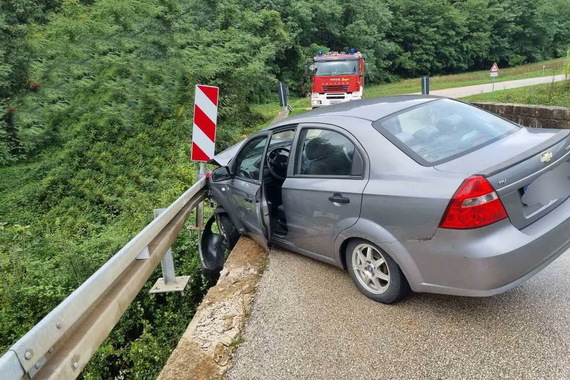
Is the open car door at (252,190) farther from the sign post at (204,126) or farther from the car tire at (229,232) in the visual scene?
the sign post at (204,126)

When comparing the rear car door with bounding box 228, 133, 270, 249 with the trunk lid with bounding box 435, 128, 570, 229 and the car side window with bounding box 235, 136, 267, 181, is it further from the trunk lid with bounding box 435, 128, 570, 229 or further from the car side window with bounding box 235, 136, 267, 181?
the trunk lid with bounding box 435, 128, 570, 229

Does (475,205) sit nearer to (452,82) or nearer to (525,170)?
(525,170)

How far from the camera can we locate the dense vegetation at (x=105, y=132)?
4367 mm

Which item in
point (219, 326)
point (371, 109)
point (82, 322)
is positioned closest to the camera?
point (82, 322)

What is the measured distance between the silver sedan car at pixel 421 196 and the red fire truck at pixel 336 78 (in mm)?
16437

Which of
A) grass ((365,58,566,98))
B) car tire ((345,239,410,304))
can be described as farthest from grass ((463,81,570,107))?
grass ((365,58,566,98))

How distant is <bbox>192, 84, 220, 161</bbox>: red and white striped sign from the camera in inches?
217

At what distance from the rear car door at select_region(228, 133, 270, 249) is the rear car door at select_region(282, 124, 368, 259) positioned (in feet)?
0.82

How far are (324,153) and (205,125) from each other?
2.44 m

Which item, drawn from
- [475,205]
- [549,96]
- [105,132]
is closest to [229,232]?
[475,205]

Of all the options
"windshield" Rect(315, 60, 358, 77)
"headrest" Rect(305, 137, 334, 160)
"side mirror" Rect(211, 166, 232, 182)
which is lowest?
"side mirror" Rect(211, 166, 232, 182)

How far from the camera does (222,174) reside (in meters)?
4.80

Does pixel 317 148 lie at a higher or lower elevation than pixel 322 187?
higher

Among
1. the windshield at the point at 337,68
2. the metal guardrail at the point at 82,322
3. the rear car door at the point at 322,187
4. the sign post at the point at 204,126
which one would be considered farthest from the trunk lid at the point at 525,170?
the windshield at the point at 337,68
